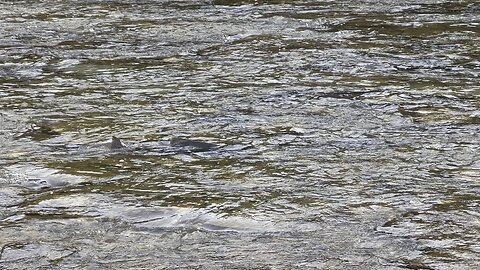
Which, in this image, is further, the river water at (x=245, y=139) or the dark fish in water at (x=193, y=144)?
the dark fish in water at (x=193, y=144)

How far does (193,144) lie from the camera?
14.9 ft

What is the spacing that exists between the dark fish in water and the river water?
6 centimetres

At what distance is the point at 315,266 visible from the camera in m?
3.11

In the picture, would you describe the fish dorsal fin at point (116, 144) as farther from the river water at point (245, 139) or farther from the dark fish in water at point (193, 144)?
the dark fish in water at point (193, 144)

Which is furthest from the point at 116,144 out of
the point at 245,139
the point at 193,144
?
the point at 245,139

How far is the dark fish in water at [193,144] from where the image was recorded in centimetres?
449

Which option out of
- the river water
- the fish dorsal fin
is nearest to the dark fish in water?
the river water

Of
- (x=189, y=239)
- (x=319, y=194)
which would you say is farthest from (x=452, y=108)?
(x=189, y=239)

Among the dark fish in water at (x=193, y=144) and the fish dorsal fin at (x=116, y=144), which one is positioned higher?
the fish dorsal fin at (x=116, y=144)

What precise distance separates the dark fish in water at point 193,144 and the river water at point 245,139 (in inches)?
2.2

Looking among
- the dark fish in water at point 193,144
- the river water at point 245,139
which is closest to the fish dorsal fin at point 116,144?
the river water at point 245,139

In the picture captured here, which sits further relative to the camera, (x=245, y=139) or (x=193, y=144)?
(x=245, y=139)

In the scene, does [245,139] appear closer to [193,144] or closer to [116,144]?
[193,144]

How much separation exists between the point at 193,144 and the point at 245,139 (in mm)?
229
